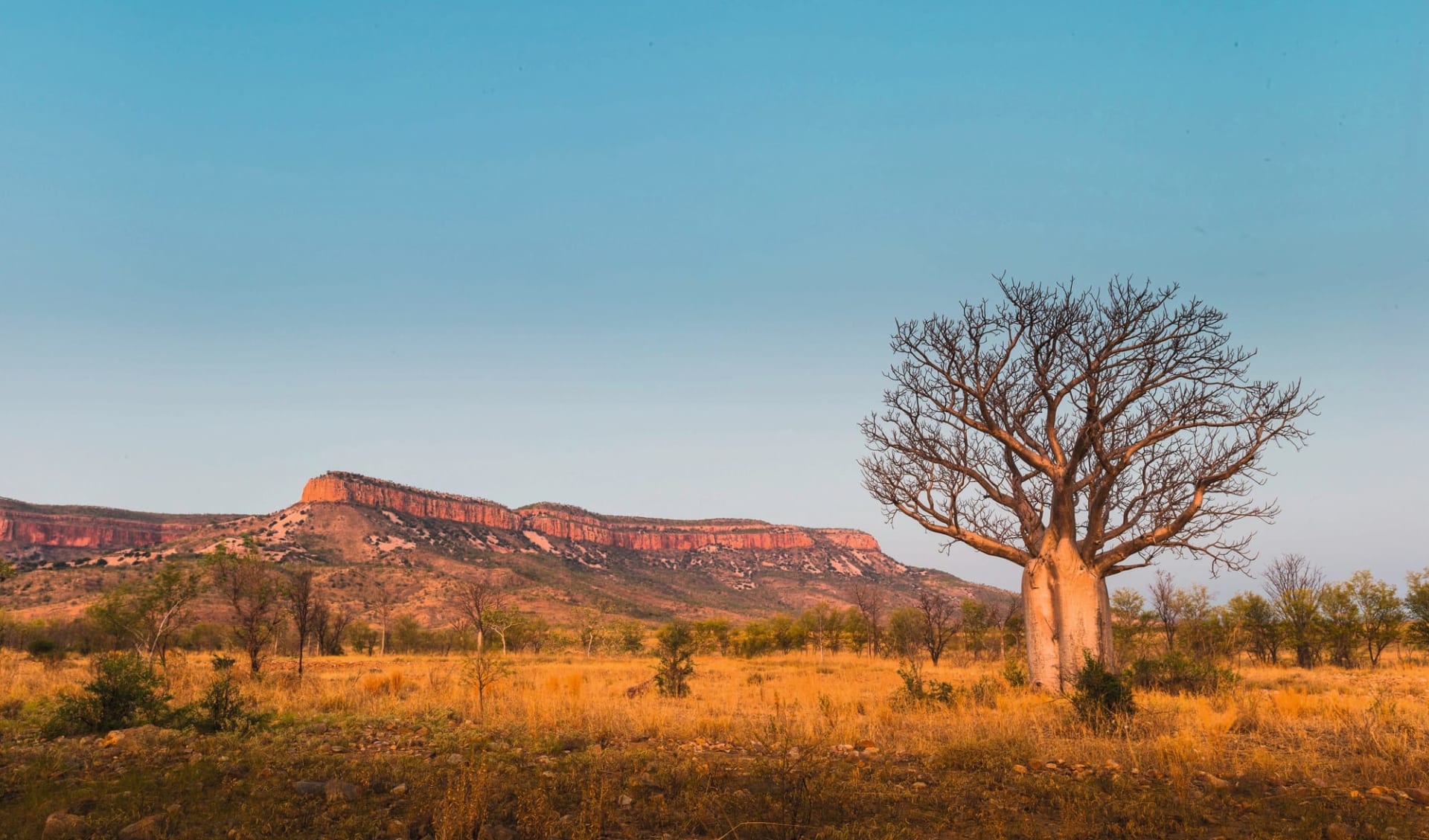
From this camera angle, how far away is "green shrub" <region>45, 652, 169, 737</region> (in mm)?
9367

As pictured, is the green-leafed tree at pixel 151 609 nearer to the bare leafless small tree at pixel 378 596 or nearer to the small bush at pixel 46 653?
the small bush at pixel 46 653

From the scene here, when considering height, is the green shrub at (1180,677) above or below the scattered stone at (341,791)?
below

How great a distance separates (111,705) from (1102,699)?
13.7 m

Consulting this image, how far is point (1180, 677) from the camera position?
1362 centimetres

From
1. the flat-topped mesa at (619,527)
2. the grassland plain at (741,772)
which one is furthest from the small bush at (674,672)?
the flat-topped mesa at (619,527)

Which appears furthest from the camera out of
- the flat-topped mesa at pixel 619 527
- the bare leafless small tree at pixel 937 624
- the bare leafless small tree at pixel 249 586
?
the flat-topped mesa at pixel 619 527

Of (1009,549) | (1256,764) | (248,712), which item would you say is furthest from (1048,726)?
(248,712)

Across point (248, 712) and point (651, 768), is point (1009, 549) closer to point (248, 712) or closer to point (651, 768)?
point (651, 768)

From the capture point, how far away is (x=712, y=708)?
1248cm

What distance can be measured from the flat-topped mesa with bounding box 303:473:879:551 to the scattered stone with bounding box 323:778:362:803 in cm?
11782

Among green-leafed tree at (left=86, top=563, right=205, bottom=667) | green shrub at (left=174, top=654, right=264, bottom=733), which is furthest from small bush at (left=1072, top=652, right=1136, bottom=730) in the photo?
green-leafed tree at (left=86, top=563, right=205, bottom=667)

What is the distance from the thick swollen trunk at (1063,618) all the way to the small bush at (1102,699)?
179 centimetres

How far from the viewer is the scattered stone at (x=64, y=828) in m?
5.07

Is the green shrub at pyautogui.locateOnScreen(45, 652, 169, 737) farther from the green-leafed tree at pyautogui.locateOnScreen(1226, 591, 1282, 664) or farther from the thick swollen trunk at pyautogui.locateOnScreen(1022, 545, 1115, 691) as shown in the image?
the green-leafed tree at pyautogui.locateOnScreen(1226, 591, 1282, 664)
